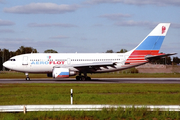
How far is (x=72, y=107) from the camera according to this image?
50.7ft

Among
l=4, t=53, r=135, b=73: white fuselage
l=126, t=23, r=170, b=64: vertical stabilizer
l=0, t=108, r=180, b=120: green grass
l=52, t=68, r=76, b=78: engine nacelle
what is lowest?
l=0, t=108, r=180, b=120: green grass

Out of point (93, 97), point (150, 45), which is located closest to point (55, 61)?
point (150, 45)

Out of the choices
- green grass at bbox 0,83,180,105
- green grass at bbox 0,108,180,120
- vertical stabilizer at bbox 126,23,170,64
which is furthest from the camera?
vertical stabilizer at bbox 126,23,170,64

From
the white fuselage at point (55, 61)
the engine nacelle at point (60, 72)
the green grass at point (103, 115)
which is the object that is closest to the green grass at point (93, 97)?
the green grass at point (103, 115)

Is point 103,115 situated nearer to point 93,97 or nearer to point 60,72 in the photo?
point 93,97

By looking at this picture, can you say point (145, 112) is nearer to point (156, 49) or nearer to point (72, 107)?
point (72, 107)

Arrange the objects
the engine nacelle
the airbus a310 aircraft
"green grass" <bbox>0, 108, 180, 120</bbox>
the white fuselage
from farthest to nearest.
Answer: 1. the white fuselage
2. the airbus a310 aircraft
3. the engine nacelle
4. "green grass" <bbox>0, 108, 180, 120</bbox>

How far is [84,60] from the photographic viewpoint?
152 ft

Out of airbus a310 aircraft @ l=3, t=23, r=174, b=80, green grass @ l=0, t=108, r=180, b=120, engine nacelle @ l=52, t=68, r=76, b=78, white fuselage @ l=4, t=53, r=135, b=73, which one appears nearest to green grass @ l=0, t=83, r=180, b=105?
green grass @ l=0, t=108, r=180, b=120

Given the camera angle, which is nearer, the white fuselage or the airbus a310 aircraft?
the airbus a310 aircraft

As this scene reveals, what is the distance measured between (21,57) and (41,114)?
31089mm

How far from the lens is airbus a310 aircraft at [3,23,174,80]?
146 feet

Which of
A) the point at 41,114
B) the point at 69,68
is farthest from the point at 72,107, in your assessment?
the point at 69,68

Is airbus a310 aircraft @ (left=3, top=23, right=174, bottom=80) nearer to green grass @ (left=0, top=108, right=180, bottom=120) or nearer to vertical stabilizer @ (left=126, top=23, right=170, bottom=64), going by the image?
vertical stabilizer @ (left=126, top=23, right=170, bottom=64)
